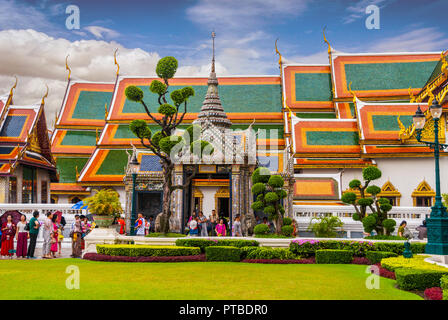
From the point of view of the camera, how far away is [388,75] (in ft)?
99.9

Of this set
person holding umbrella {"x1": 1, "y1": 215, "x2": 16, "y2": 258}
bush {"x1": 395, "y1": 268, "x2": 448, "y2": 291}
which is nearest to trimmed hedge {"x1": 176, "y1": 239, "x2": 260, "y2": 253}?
bush {"x1": 395, "y1": 268, "x2": 448, "y2": 291}

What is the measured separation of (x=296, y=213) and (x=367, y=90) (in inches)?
517

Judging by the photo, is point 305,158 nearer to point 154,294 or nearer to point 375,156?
point 375,156

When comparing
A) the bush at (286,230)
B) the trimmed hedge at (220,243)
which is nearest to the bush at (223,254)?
the trimmed hedge at (220,243)

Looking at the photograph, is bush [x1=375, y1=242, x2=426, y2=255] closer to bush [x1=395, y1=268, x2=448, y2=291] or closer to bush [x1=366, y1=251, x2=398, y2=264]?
bush [x1=366, y1=251, x2=398, y2=264]

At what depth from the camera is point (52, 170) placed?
29.3 meters

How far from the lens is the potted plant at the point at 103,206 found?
1416cm

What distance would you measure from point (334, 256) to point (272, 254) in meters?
1.44

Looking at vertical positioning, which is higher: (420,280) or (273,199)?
(273,199)

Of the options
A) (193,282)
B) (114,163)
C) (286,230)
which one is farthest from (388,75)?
(193,282)

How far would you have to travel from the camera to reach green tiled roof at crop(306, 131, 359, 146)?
25062mm

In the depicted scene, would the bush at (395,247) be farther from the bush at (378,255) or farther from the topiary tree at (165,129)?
the topiary tree at (165,129)

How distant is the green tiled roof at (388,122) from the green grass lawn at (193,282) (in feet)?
48.5

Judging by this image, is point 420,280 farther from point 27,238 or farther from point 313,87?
point 313,87
